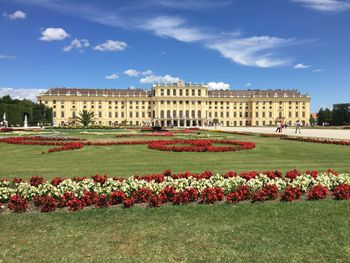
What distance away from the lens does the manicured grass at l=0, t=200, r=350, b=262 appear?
4242mm

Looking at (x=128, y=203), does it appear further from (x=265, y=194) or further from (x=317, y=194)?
(x=317, y=194)

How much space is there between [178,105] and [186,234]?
321 feet

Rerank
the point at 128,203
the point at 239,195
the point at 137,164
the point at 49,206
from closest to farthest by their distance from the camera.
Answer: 1. the point at 49,206
2. the point at 128,203
3. the point at 239,195
4. the point at 137,164

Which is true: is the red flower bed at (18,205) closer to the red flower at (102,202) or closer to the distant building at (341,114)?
the red flower at (102,202)

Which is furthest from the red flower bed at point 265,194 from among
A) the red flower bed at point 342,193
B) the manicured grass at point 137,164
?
the manicured grass at point 137,164

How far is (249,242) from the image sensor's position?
15.0ft

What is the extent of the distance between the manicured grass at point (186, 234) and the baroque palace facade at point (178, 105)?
93877 mm

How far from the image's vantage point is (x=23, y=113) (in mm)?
73125

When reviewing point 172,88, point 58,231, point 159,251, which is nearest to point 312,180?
point 159,251

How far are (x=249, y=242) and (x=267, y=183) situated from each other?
8.87 feet

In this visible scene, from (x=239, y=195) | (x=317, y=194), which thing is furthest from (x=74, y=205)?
(x=317, y=194)

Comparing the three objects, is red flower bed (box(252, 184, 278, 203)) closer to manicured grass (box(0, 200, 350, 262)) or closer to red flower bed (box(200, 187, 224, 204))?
manicured grass (box(0, 200, 350, 262))

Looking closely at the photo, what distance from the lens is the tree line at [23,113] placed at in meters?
64.1

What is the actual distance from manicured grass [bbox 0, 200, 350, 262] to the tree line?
2514 inches
